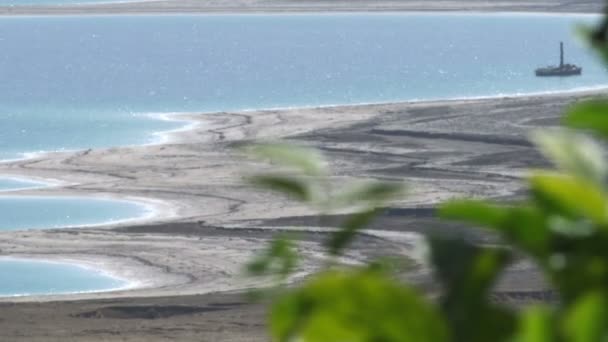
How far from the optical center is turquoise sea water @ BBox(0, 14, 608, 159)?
37656 mm

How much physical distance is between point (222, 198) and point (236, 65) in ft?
102

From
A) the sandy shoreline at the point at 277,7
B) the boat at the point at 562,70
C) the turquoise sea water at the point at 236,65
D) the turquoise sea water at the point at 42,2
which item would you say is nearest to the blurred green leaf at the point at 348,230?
the turquoise sea water at the point at 236,65

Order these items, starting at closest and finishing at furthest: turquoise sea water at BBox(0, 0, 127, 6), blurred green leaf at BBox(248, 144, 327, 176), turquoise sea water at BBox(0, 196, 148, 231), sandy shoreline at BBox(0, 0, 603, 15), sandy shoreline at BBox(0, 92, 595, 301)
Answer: blurred green leaf at BBox(248, 144, 327, 176) < sandy shoreline at BBox(0, 92, 595, 301) < turquoise sea water at BBox(0, 196, 148, 231) < sandy shoreline at BBox(0, 0, 603, 15) < turquoise sea water at BBox(0, 0, 127, 6)

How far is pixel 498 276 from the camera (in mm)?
574

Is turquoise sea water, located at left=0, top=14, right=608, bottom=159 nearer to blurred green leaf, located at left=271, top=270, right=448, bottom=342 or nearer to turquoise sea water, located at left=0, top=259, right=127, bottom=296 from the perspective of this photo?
turquoise sea water, located at left=0, top=259, right=127, bottom=296

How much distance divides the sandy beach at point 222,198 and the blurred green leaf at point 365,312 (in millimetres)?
10475

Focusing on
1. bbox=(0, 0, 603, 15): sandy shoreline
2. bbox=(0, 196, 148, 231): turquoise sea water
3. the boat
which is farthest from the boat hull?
bbox=(0, 0, 603, 15): sandy shoreline

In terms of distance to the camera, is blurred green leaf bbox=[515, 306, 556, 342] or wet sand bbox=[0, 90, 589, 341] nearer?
blurred green leaf bbox=[515, 306, 556, 342]

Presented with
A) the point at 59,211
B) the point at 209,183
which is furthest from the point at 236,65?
the point at 59,211

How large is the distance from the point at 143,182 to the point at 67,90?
2000 cm

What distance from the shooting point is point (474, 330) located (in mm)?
566

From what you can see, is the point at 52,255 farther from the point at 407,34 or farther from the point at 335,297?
the point at 407,34

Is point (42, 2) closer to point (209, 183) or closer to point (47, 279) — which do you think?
point (209, 183)

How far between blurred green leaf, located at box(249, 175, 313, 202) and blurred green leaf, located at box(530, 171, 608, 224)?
0.10 meters
